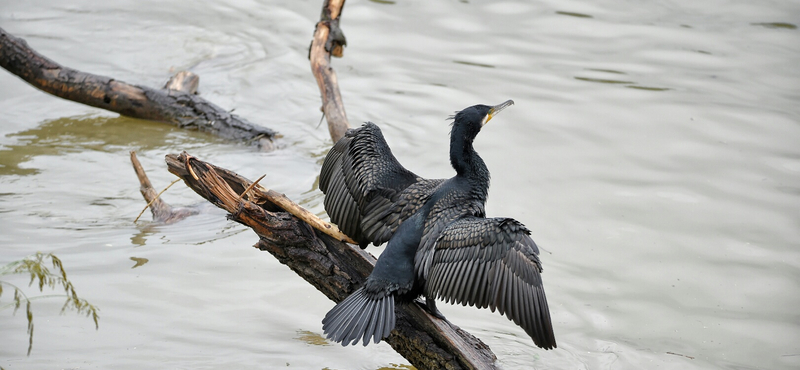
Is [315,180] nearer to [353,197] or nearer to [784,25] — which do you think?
[353,197]

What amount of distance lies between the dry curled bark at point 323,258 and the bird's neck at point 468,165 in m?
0.60

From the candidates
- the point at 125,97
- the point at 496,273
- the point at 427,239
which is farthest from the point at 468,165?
the point at 125,97

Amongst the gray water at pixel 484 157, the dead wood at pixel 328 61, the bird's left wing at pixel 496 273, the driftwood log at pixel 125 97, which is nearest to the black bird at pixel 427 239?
the bird's left wing at pixel 496 273

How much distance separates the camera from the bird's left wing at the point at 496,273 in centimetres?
288

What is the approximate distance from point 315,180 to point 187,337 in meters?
2.22

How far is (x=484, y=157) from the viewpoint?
6375mm

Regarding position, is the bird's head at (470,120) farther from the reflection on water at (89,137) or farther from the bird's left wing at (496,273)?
the reflection on water at (89,137)

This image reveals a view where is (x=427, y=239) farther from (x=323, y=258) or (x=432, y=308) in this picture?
(x=323, y=258)

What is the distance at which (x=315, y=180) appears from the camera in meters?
5.95

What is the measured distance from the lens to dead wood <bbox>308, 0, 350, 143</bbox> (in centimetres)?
561

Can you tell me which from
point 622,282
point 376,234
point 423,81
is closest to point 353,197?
point 376,234

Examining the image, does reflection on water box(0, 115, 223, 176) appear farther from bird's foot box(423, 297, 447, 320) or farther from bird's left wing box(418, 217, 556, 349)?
bird's left wing box(418, 217, 556, 349)

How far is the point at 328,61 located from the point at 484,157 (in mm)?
1607

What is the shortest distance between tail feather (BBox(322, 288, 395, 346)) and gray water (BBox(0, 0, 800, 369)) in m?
0.89
